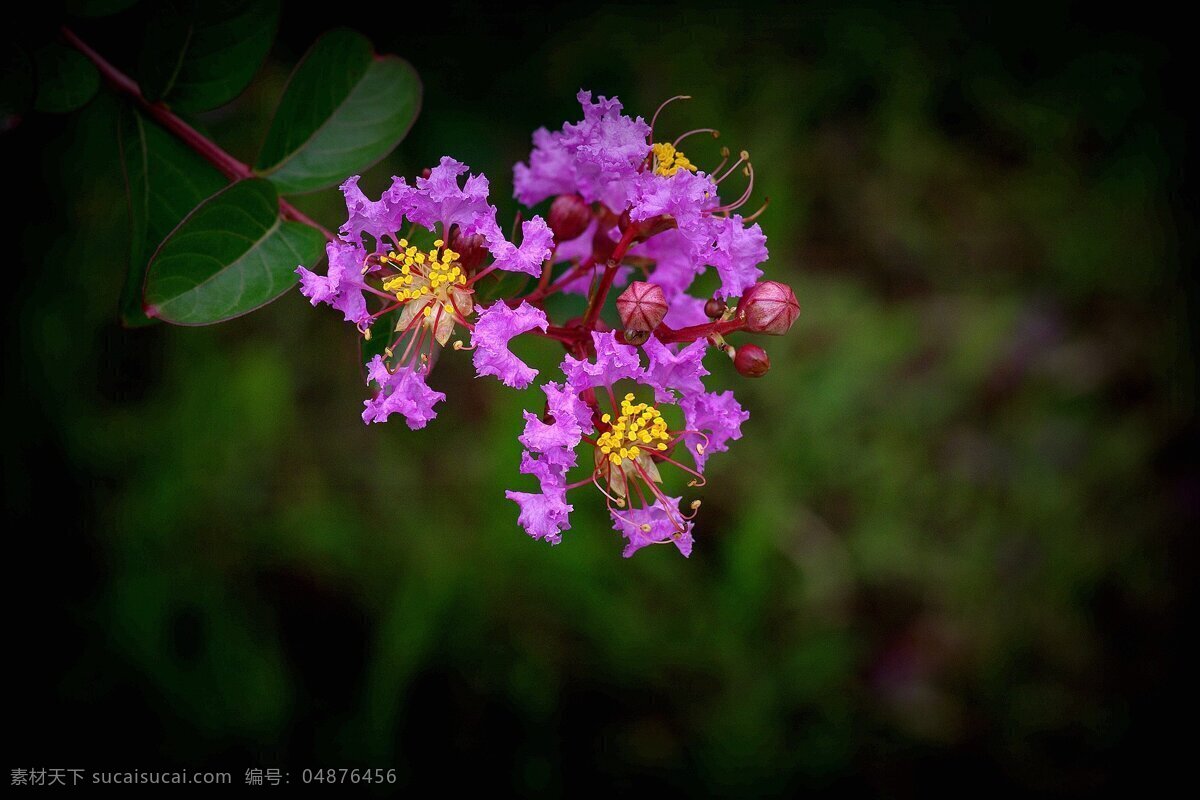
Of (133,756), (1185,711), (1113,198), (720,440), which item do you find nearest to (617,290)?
(720,440)

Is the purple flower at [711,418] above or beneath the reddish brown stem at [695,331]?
beneath

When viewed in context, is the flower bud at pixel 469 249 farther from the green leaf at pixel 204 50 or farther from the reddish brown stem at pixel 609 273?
the green leaf at pixel 204 50

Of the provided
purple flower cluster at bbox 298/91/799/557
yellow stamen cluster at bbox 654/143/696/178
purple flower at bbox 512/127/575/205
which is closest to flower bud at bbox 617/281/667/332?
purple flower cluster at bbox 298/91/799/557

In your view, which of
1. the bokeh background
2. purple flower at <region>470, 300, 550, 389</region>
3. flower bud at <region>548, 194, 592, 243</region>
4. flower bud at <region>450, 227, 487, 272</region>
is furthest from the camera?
the bokeh background

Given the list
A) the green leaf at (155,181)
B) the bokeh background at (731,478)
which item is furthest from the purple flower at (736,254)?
the bokeh background at (731,478)

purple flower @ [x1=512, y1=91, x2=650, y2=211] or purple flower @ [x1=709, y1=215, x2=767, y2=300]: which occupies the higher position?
purple flower @ [x1=512, y1=91, x2=650, y2=211]

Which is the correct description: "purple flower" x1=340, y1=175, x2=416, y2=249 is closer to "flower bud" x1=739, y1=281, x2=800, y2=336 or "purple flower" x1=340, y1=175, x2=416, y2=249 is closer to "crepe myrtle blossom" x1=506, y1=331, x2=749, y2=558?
"crepe myrtle blossom" x1=506, y1=331, x2=749, y2=558

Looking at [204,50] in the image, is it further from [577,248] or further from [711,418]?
[711,418]
